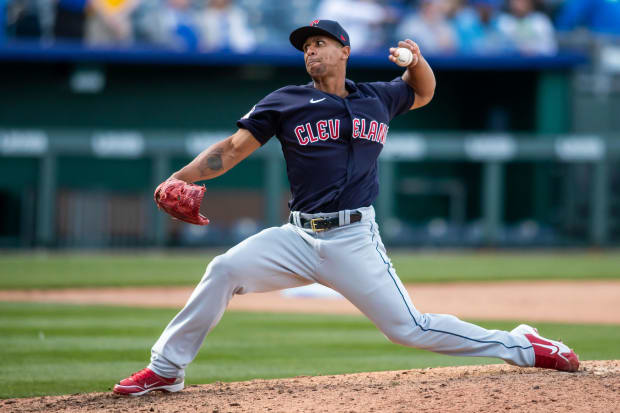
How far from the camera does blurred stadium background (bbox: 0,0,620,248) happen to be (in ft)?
48.3

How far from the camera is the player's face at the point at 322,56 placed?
13.1 ft

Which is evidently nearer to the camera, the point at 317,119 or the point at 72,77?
the point at 317,119

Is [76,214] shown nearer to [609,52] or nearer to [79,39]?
[79,39]

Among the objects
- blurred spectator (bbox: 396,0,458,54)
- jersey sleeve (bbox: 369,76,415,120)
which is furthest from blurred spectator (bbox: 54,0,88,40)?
jersey sleeve (bbox: 369,76,415,120)

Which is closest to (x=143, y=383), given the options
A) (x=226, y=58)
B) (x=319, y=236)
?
(x=319, y=236)

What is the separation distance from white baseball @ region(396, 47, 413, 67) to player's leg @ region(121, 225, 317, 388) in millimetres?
941

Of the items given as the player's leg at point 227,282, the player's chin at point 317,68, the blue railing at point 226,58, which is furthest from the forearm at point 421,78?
A: the blue railing at point 226,58

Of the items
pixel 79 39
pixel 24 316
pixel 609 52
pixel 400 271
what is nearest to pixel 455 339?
pixel 24 316

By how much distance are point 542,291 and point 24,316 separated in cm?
564

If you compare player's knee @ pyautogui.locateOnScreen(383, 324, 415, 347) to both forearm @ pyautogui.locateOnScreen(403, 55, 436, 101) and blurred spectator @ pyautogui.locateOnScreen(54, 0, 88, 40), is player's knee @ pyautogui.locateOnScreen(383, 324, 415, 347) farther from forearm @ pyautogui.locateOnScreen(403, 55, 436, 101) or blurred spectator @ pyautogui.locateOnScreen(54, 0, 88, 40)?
Result: blurred spectator @ pyautogui.locateOnScreen(54, 0, 88, 40)

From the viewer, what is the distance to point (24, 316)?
7180mm

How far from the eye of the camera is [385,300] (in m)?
3.85

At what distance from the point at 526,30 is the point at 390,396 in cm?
1351

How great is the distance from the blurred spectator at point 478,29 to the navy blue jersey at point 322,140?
1244 centimetres
